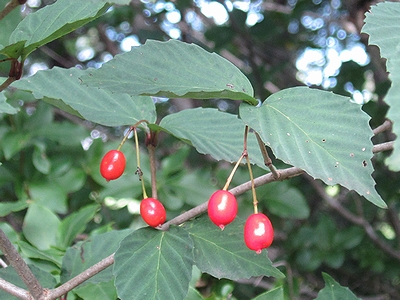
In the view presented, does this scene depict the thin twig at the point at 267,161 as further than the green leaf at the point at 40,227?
No

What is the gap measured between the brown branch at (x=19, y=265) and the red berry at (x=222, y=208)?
0.95ft

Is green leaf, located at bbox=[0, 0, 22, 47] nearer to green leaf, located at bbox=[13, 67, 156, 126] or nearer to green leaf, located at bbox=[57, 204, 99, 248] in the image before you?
green leaf, located at bbox=[13, 67, 156, 126]

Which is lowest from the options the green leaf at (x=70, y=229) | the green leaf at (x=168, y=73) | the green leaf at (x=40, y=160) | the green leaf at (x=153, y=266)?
the green leaf at (x=40, y=160)

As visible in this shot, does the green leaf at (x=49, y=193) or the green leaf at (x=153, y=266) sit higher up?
the green leaf at (x=153, y=266)

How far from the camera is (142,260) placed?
763 millimetres

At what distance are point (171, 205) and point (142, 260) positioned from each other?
87 centimetres

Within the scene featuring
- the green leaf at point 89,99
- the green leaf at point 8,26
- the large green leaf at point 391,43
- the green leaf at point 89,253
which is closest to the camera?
the large green leaf at point 391,43

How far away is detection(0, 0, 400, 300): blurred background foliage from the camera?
1.63 m

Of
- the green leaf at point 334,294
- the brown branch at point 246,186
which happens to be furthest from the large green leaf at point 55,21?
the green leaf at point 334,294

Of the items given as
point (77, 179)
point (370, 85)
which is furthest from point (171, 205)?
point (370, 85)

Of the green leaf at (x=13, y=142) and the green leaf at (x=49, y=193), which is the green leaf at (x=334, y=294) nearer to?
the green leaf at (x=49, y=193)

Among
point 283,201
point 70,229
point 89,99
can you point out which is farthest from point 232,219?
point 283,201

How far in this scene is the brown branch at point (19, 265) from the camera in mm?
683

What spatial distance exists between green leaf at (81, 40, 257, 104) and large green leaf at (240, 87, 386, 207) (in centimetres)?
5
